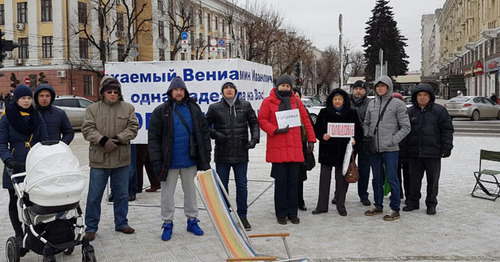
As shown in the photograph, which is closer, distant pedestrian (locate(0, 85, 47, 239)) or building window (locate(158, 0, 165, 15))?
distant pedestrian (locate(0, 85, 47, 239))

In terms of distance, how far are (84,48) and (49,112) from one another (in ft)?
133

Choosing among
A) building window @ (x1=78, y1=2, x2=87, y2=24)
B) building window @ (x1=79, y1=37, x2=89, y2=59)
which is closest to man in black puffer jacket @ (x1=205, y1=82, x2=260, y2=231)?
building window @ (x1=78, y1=2, x2=87, y2=24)

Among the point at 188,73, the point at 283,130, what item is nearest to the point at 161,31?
the point at 188,73

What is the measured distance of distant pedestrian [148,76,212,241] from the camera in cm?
592

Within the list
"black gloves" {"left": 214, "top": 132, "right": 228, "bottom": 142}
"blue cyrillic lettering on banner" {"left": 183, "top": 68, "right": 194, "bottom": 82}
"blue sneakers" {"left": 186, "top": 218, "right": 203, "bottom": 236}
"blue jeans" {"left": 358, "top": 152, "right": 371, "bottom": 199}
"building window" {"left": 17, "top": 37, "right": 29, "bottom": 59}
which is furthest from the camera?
"building window" {"left": 17, "top": 37, "right": 29, "bottom": 59}

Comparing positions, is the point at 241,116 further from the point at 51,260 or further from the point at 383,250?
the point at 51,260

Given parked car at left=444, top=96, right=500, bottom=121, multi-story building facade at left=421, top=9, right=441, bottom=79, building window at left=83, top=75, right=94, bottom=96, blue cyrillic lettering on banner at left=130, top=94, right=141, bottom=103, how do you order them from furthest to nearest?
multi-story building facade at left=421, top=9, right=441, bottom=79, building window at left=83, top=75, right=94, bottom=96, parked car at left=444, top=96, right=500, bottom=121, blue cyrillic lettering on banner at left=130, top=94, right=141, bottom=103

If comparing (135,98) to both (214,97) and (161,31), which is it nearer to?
(214,97)

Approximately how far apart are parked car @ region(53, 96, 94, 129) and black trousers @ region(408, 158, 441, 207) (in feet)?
64.9

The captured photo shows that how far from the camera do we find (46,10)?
4272 cm

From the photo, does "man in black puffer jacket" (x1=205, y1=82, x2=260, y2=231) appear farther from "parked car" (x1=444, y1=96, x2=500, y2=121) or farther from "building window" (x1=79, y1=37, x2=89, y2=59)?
"building window" (x1=79, y1=37, x2=89, y2=59)

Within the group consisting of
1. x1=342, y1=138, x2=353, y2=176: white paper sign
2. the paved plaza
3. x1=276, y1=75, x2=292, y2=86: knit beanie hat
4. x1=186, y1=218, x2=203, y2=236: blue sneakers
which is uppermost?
x1=276, y1=75, x2=292, y2=86: knit beanie hat

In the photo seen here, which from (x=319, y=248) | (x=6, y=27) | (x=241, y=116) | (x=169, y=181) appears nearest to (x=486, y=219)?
(x=319, y=248)

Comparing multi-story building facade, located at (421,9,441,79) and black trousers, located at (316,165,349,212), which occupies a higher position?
multi-story building facade, located at (421,9,441,79)
